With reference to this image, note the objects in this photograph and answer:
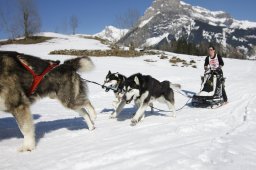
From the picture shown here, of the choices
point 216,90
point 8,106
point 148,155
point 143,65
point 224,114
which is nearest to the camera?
point 148,155

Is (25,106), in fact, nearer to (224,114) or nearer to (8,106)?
(8,106)

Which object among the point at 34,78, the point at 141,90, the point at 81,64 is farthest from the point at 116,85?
the point at 34,78

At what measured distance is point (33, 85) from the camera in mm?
5617

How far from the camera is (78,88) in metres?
6.48

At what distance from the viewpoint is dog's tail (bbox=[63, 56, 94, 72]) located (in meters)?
6.52

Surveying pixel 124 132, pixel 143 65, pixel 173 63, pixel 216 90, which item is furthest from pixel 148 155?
pixel 173 63

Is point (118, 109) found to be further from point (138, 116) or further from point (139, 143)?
point (139, 143)

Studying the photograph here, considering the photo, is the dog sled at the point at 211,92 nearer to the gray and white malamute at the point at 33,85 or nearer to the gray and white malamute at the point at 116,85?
the gray and white malamute at the point at 116,85

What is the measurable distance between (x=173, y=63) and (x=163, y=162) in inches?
966

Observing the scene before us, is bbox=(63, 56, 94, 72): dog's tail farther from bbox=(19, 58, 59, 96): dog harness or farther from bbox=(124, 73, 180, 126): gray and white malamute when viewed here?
bbox=(124, 73, 180, 126): gray and white malamute

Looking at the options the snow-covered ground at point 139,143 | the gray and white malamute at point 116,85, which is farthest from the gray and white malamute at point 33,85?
the gray and white malamute at point 116,85

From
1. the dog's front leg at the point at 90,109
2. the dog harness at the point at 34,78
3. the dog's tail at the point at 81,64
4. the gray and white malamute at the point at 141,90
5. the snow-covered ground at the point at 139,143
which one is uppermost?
the dog's tail at the point at 81,64

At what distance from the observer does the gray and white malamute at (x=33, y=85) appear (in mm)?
5226

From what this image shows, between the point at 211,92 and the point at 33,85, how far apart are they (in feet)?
20.5
